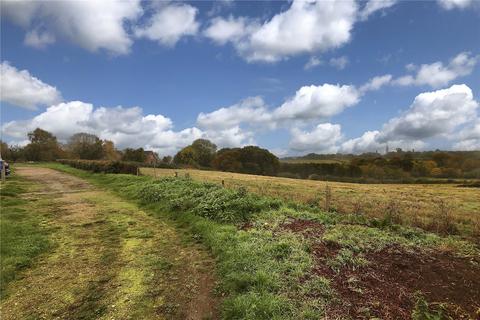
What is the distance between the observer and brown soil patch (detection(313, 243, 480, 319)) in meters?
6.34

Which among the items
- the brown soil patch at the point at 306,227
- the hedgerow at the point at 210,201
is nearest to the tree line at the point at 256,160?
the hedgerow at the point at 210,201

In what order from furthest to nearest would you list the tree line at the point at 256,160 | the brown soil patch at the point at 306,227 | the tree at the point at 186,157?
the tree at the point at 186,157, the tree line at the point at 256,160, the brown soil patch at the point at 306,227

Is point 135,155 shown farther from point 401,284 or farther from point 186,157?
point 401,284

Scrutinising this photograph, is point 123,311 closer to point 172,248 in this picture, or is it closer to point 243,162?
point 172,248

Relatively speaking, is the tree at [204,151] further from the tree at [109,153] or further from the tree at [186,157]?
the tree at [109,153]

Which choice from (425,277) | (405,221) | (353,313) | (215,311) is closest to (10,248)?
(215,311)

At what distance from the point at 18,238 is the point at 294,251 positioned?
27.9 ft

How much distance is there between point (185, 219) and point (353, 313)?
9.14 m

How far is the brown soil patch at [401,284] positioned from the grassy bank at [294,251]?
3 centimetres

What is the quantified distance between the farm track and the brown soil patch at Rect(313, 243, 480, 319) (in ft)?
8.33

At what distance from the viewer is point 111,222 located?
14281mm

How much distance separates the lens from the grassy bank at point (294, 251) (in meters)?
6.55

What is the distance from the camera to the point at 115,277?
8352 mm

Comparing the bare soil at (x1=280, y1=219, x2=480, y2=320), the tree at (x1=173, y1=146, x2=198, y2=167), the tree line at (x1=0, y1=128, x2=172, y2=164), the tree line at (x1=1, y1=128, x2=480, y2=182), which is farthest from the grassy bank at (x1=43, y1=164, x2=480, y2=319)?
the tree at (x1=173, y1=146, x2=198, y2=167)
